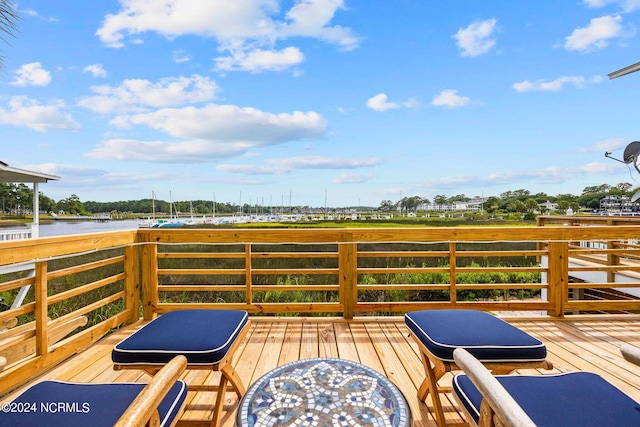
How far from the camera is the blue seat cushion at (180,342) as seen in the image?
4.79 ft

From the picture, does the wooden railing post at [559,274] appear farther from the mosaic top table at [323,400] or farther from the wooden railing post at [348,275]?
the mosaic top table at [323,400]

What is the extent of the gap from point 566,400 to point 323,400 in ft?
2.69

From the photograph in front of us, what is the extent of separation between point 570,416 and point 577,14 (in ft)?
26.1

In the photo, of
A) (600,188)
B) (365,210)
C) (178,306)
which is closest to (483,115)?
(600,188)

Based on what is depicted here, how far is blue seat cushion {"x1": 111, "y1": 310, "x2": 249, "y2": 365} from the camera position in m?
1.46

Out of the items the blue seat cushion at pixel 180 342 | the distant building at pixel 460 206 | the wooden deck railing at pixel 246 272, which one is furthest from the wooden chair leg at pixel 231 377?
the distant building at pixel 460 206

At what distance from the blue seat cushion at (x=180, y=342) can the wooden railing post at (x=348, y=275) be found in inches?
53.5

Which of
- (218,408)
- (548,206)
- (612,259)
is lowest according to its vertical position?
(218,408)

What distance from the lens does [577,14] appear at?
6.05 meters

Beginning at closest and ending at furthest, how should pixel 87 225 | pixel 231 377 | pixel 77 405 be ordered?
pixel 77 405 < pixel 231 377 < pixel 87 225

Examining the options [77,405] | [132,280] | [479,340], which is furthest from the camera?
[132,280]

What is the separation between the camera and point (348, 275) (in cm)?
295

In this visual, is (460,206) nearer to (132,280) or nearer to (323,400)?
(132,280)

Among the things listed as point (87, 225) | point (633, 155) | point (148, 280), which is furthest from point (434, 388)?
point (87, 225)
